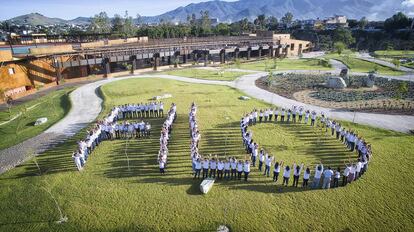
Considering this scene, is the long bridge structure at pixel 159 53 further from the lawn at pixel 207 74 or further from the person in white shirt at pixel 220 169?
the person in white shirt at pixel 220 169

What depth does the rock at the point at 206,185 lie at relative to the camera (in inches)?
667

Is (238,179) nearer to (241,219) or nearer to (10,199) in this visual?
(241,219)

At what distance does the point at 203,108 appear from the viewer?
3425 cm

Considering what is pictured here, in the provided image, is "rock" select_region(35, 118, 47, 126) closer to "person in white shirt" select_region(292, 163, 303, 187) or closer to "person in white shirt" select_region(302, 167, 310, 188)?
"person in white shirt" select_region(292, 163, 303, 187)

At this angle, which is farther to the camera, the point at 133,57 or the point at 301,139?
the point at 133,57

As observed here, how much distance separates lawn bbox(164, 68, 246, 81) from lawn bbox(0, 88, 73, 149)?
73.4ft

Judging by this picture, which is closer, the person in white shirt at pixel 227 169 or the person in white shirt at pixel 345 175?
the person in white shirt at pixel 345 175

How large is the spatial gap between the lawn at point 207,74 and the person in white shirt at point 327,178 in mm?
36494

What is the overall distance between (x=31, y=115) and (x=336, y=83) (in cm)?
4379

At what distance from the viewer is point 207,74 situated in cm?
5709

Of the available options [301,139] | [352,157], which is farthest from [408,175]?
[301,139]

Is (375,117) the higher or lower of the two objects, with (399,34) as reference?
lower

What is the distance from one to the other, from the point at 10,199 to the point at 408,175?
2549 cm

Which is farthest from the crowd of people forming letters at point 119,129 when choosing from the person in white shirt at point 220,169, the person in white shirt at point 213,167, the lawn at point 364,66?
the lawn at point 364,66
